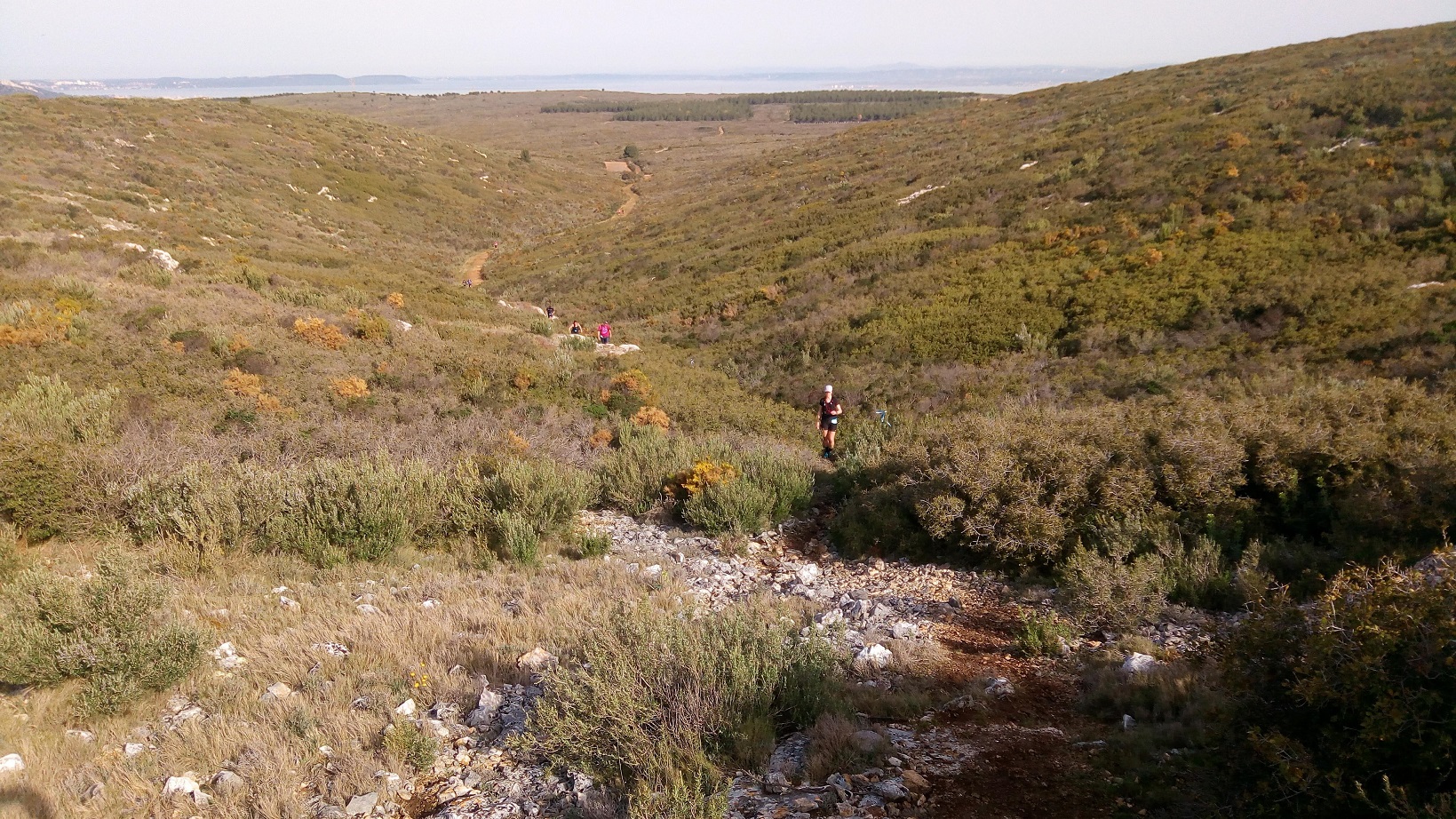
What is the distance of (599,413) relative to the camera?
12742 millimetres

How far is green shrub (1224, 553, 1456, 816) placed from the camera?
241 centimetres

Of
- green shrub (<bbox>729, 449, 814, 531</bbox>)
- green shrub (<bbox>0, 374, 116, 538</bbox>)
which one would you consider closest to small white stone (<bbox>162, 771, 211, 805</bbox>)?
green shrub (<bbox>0, 374, 116, 538</bbox>)

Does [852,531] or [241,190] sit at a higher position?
[241,190]

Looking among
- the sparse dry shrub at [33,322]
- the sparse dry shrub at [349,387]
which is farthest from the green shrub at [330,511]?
the sparse dry shrub at [33,322]

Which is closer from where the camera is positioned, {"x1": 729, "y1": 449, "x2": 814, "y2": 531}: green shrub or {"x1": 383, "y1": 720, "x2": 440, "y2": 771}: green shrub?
{"x1": 383, "y1": 720, "x2": 440, "y2": 771}: green shrub

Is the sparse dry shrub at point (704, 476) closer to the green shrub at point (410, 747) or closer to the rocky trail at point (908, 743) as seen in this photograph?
the rocky trail at point (908, 743)

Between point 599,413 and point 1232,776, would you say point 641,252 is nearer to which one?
point 599,413

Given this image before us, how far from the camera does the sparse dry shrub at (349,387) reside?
464 inches

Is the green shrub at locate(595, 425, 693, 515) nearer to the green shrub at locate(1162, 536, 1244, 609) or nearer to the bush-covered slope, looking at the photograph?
the bush-covered slope

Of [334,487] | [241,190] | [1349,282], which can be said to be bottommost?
[334,487]

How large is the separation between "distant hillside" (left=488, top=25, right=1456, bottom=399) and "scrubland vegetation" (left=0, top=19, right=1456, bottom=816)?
→ 0.15 meters

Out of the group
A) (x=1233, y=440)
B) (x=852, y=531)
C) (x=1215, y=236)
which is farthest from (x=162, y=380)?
(x=1215, y=236)

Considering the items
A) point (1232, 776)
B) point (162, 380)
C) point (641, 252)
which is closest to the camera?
point (1232, 776)

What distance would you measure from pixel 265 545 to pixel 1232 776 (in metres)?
7.60
